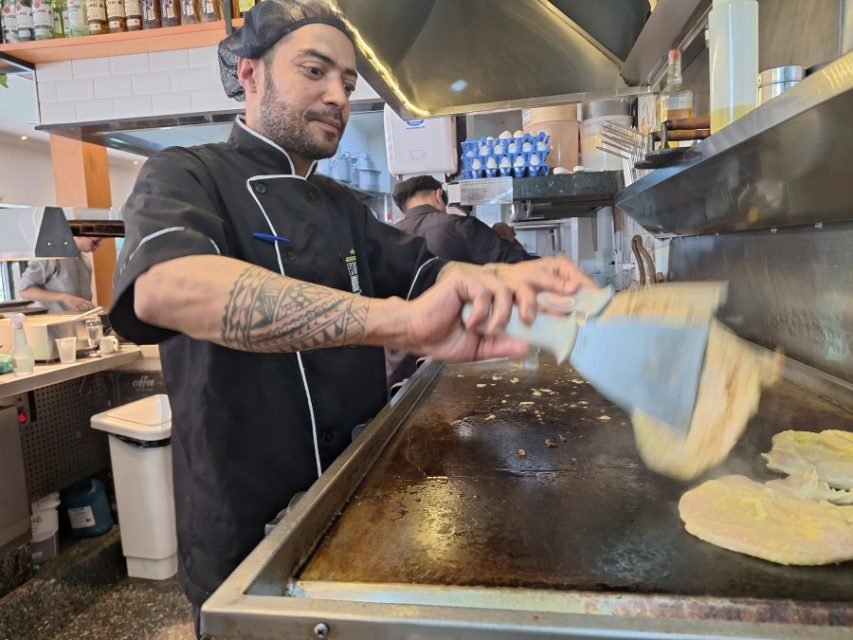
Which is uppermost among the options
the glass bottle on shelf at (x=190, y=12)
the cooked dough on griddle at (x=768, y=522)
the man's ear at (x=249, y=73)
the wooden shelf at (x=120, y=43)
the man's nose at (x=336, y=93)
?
the glass bottle on shelf at (x=190, y=12)

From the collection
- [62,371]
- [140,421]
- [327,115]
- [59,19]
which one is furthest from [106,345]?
[327,115]

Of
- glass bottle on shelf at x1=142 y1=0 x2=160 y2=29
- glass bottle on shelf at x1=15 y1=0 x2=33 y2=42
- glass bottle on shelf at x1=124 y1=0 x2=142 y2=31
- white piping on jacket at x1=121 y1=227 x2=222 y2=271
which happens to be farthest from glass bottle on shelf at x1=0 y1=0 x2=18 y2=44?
white piping on jacket at x1=121 y1=227 x2=222 y2=271

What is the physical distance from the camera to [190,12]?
10.3 feet

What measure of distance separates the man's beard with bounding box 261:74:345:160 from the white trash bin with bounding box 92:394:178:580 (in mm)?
1762

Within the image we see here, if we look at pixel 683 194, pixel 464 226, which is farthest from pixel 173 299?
pixel 464 226

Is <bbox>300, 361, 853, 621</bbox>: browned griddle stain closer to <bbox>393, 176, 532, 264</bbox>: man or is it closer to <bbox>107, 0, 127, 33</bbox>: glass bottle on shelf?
<bbox>393, 176, 532, 264</bbox>: man

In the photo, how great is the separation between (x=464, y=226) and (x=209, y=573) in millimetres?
2021

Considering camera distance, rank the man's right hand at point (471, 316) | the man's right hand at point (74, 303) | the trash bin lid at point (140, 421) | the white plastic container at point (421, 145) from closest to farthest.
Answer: the man's right hand at point (471, 316) → the trash bin lid at point (140, 421) → the man's right hand at point (74, 303) → the white plastic container at point (421, 145)

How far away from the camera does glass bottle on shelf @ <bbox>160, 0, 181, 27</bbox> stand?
3166mm

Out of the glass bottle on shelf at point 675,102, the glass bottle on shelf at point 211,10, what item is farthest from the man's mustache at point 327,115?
the glass bottle on shelf at point 211,10

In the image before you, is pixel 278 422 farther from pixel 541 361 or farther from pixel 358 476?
pixel 541 361

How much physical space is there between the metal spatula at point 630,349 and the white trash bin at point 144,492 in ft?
7.59

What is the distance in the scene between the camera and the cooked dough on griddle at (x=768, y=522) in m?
0.77

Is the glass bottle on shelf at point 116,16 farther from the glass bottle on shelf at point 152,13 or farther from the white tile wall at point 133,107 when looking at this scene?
the white tile wall at point 133,107
